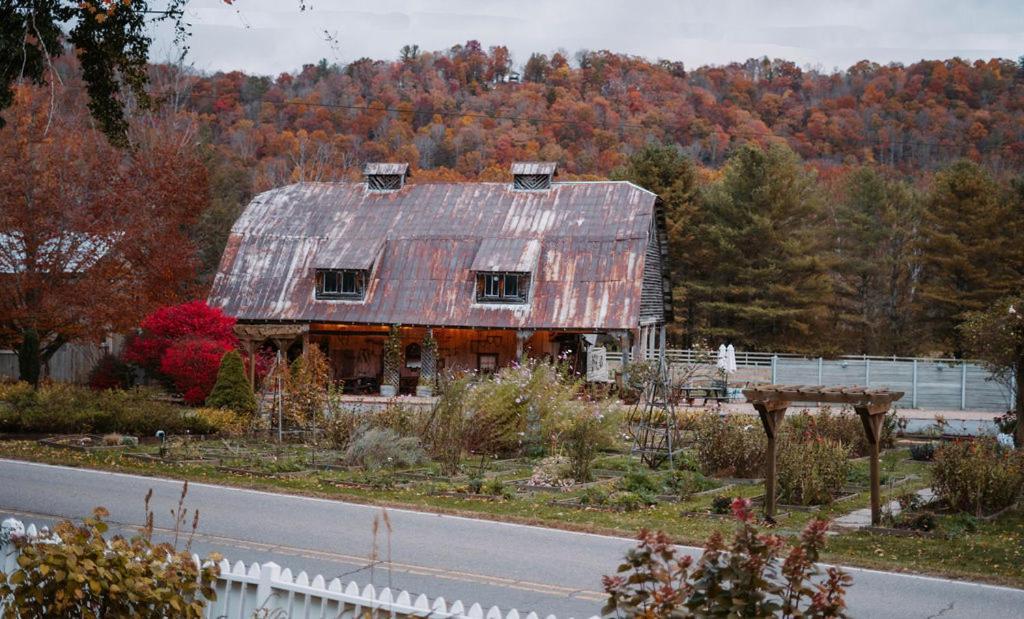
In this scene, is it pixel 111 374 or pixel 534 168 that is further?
pixel 534 168

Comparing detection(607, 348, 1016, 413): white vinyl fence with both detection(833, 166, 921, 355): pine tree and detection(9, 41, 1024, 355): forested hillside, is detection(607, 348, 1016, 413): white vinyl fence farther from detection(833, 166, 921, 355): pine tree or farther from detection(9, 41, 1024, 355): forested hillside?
detection(833, 166, 921, 355): pine tree

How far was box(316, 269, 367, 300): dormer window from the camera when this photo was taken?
37.9 metres

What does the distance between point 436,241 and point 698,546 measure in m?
27.2

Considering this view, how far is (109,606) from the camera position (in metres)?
6.79

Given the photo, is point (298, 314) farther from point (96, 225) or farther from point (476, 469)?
point (476, 469)

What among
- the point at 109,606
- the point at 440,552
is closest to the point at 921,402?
the point at 440,552

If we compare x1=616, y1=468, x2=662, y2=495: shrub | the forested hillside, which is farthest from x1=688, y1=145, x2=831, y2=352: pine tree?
x1=616, y1=468, x2=662, y2=495: shrub

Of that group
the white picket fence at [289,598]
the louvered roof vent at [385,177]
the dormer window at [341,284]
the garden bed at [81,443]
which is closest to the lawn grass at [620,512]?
the garden bed at [81,443]

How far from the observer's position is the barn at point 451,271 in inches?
1425

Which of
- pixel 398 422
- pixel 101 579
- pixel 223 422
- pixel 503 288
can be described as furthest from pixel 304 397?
pixel 101 579

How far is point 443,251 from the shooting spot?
126 ft

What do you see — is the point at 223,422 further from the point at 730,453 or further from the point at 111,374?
the point at 111,374

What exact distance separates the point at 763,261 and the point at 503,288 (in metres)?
16.7

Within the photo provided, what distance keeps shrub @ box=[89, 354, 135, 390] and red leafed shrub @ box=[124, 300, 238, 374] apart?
3.33 meters
